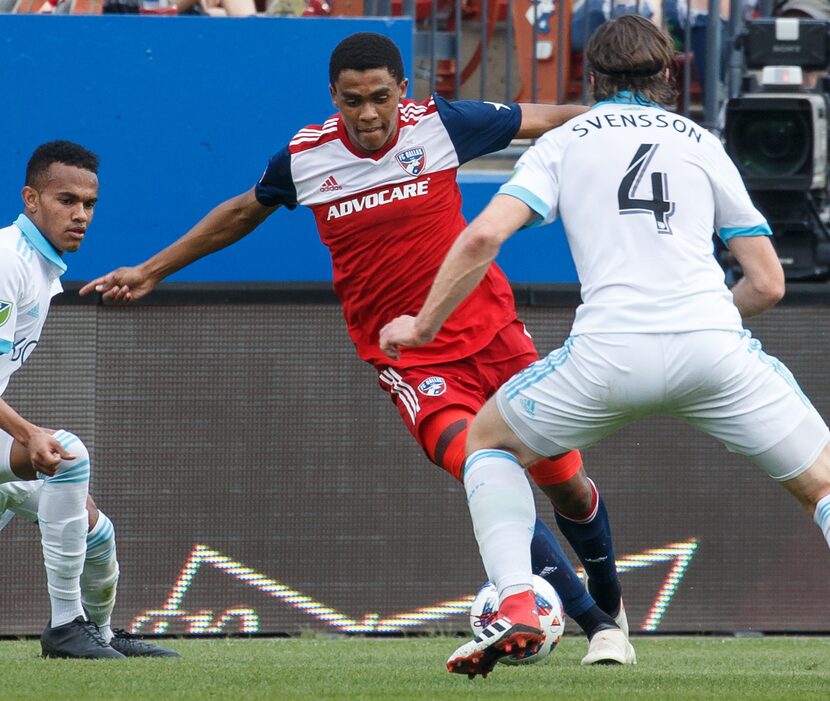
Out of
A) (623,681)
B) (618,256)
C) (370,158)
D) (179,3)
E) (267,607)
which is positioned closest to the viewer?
(618,256)

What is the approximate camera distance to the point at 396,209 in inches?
232

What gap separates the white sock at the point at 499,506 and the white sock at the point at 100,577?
6.53ft

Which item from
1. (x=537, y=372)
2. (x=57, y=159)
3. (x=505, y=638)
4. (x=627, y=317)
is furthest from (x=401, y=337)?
(x=57, y=159)

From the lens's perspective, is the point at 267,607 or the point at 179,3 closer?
the point at 267,607

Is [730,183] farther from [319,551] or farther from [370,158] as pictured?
[319,551]

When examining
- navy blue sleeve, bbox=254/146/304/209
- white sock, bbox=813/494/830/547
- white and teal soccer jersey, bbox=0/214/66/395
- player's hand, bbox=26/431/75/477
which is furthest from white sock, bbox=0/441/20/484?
white sock, bbox=813/494/830/547

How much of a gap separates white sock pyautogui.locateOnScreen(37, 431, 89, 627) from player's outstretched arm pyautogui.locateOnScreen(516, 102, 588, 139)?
2.09 meters

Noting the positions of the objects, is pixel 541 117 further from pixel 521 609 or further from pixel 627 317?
pixel 521 609

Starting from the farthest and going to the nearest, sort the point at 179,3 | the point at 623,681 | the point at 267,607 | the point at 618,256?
the point at 179,3 < the point at 267,607 < the point at 623,681 < the point at 618,256

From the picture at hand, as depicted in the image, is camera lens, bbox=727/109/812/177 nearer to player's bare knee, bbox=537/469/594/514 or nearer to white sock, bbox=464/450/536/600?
player's bare knee, bbox=537/469/594/514

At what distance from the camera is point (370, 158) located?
5887mm

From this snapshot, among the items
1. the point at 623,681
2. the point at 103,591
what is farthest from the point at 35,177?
the point at 623,681

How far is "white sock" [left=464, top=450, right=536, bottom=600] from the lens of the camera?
4.66m

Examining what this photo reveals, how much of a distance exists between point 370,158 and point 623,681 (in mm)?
2166
